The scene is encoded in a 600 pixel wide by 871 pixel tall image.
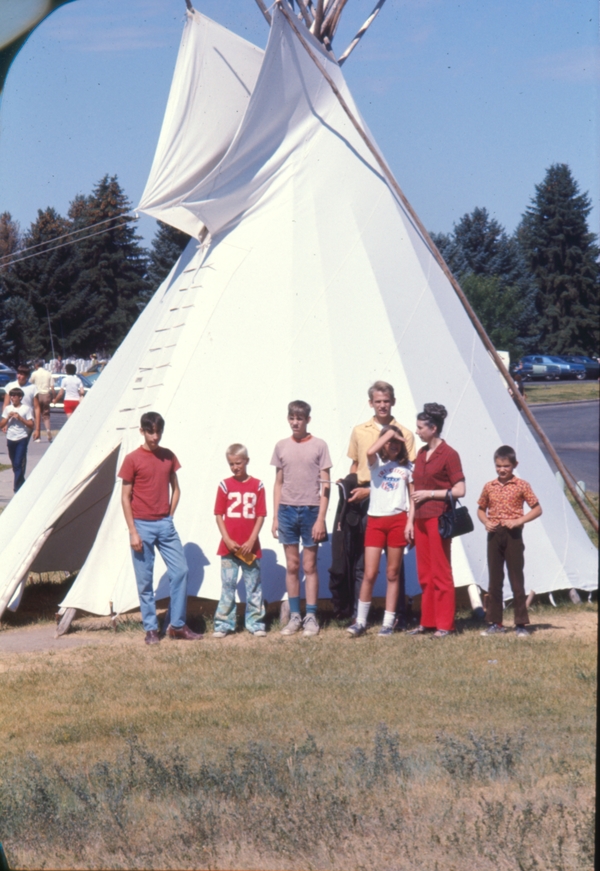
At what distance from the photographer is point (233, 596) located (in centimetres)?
767

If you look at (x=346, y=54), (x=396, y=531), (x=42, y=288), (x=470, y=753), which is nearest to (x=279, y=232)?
(x=346, y=54)

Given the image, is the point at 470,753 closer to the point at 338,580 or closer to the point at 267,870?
the point at 267,870

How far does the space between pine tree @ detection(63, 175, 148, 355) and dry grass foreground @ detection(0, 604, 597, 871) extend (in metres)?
40.1

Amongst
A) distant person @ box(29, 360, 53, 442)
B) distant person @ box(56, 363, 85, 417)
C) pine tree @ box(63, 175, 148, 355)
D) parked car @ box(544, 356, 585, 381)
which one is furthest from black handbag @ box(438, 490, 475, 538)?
pine tree @ box(63, 175, 148, 355)

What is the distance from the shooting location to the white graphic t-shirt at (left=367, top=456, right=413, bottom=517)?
7391mm

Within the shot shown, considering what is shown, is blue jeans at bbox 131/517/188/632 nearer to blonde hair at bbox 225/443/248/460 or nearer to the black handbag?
blonde hair at bbox 225/443/248/460

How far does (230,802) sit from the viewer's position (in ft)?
13.2

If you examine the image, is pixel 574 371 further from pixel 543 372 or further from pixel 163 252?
pixel 163 252

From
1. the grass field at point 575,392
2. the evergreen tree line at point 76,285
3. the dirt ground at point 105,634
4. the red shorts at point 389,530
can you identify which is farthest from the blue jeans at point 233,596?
the evergreen tree line at point 76,285

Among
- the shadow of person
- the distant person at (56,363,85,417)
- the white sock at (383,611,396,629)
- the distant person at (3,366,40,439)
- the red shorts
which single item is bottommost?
the white sock at (383,611,396,629)

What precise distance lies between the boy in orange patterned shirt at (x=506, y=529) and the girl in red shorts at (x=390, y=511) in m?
0.56

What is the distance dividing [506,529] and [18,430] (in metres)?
8.52

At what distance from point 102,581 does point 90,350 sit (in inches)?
1624

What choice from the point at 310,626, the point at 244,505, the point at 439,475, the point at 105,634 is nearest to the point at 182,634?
the point at 105,634
